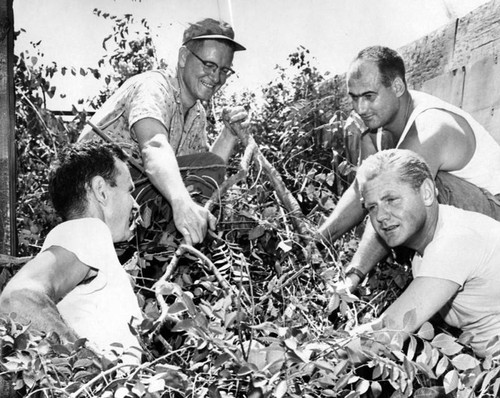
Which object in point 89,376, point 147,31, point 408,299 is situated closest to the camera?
point 89,376

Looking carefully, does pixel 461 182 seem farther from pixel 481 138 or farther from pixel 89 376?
pixel 89 376

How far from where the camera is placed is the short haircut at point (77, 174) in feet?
7.61

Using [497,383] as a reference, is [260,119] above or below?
above

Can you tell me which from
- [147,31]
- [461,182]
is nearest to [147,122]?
[461,182]

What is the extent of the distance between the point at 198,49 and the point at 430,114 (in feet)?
3.12

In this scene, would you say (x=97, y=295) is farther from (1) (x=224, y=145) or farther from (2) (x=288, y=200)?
(1) (x=224, y=145)

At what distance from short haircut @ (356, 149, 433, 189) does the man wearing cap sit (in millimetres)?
539

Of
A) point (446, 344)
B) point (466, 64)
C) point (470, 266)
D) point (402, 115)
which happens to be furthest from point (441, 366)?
point (466, 64)

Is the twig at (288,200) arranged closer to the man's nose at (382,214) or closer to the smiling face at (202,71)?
the smiling face at (202,71)

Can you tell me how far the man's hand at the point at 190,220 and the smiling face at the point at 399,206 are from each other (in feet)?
1.74

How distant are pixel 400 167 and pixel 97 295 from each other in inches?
39.6

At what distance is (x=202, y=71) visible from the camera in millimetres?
3316

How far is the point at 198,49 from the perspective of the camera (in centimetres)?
331

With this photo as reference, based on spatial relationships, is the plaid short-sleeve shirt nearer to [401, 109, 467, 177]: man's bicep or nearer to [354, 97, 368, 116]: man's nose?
[354, 97, 368, 116]: man's nose
